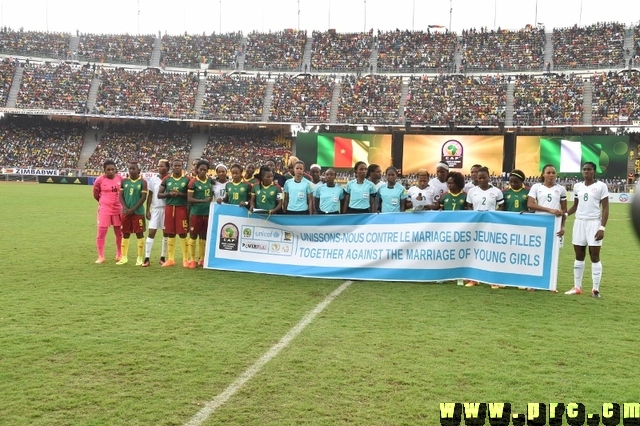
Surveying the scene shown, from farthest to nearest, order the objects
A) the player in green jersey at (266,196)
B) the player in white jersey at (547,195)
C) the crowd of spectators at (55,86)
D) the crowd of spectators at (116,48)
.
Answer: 1. the crowd of spectators at (116,48)
2. the crowd of spectators at (55,86)
3. the player in green jersey at (266,196)
4. the player in white jersey at (547,195)

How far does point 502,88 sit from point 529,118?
16.3 ft

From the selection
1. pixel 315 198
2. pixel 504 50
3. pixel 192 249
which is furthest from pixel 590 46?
pixel 192 249

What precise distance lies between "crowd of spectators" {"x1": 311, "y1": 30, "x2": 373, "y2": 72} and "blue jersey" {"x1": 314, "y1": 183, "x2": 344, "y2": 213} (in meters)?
45.8

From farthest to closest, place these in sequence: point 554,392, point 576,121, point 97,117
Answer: point 97,117, point 576,121, point 554,392

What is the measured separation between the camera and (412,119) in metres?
46.7

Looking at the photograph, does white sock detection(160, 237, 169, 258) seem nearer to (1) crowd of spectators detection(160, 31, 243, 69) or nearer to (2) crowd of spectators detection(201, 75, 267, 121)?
(2) crowd of spectators detection(201, 75, 267, 121)

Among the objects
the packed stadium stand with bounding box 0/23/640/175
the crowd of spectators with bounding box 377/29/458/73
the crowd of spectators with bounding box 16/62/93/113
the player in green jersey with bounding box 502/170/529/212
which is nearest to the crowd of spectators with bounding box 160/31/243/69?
the packed stadium stand with bounding box 0/23/640/175

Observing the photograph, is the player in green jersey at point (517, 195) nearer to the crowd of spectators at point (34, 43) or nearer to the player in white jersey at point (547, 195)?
the player in white jersey at point (547, 195)

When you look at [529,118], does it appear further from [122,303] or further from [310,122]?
[122,303]

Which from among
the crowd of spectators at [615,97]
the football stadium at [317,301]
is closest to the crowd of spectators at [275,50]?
the crowd of spectators at [615,97]

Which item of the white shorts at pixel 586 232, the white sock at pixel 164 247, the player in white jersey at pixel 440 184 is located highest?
the player in white jersey at pixel 440 184

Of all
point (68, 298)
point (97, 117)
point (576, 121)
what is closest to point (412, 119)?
point (576, 121)

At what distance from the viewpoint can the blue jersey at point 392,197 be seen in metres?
10.1

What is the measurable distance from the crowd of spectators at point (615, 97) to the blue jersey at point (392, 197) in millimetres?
36527
